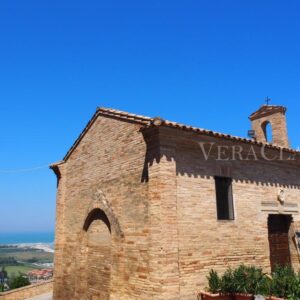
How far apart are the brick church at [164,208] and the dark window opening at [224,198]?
0.03 m

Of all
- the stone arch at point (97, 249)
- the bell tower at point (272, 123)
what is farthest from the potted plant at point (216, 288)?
the bell tower at point (272, 123)

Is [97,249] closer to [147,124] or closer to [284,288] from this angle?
[147,124]

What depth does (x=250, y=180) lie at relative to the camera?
1059 centimetres

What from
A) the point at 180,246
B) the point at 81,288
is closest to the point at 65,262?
the point at 81,288

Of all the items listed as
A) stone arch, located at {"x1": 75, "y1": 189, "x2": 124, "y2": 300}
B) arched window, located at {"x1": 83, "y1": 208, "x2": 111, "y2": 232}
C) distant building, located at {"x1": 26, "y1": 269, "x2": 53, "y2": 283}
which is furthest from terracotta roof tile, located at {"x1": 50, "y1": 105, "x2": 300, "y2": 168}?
distant building, located at {"x1": 26, "y1": 269, "x2": 53, "y2": 283}

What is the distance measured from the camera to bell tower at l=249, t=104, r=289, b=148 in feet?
48.6

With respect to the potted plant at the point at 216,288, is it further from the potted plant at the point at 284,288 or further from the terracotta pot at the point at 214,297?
the potted plant at the point at 284,288

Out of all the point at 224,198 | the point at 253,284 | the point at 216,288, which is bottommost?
the point at 216,288

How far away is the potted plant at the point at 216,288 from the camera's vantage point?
8.25 m

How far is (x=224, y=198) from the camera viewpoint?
988cm

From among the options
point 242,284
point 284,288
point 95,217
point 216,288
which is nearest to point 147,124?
point 95,217

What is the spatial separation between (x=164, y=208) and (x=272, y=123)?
886 centimetres

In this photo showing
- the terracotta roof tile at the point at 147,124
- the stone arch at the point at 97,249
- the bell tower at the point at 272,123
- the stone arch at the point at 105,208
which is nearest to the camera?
the terracotta roof tile at the point at 147,124

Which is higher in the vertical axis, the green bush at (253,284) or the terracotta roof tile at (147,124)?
the terracotta roof tile at (147,124)
